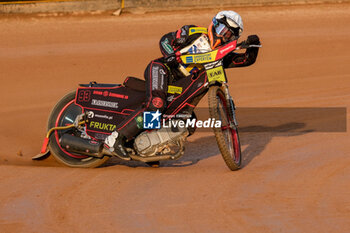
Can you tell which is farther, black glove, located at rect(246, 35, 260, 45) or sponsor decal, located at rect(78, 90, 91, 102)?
sponsor decal, located at rect(78, 90, 91, 102)

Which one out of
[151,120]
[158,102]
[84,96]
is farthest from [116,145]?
[84,96]

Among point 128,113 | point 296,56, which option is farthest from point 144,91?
point 296,56

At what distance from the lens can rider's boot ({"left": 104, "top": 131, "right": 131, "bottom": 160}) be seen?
30.6 ft

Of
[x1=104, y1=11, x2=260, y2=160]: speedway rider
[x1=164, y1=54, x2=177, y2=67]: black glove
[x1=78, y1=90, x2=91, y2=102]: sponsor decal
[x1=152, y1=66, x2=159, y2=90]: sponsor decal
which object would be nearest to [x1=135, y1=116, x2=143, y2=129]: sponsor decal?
[x1=104, y1=11, x2=260, y2=160]: speedway rider

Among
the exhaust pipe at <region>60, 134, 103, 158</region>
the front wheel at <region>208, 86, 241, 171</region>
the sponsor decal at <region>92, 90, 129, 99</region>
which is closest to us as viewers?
Result: the front wheel at <region>208, 86, 241, 171</region>

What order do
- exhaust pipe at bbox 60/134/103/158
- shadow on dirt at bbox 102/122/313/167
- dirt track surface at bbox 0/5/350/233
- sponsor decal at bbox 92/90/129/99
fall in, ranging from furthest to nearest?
1. shadow on dirt at bbox 102/122/313/167
2. sponsor decal at bbox 92/90/129/99
3. exhaust pipe at bbox 60/134/103/158
4. dirt track surface at bbox 0/5/350/233

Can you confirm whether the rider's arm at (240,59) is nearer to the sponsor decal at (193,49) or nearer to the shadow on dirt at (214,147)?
the sponsor decal at (193,49)

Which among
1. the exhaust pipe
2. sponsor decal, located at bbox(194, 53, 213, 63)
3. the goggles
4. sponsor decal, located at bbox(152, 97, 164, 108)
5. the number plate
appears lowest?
the exhaust pipe

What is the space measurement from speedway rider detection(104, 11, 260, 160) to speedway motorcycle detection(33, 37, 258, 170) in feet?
0.35

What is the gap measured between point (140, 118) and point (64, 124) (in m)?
1.25

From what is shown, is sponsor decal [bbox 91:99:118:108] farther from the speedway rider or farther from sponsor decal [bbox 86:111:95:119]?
the speedway rider

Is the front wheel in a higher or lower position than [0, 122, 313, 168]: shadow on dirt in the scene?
higher

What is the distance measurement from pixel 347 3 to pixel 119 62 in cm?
812

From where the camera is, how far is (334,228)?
23.3 feet
